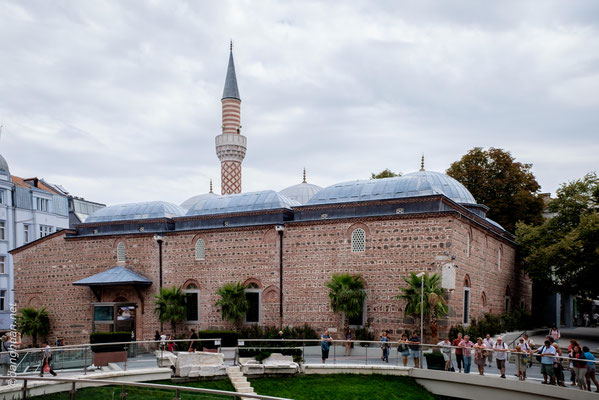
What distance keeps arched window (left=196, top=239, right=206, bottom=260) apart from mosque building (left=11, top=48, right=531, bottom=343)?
42 mm

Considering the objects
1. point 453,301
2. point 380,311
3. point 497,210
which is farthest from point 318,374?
point 497,210

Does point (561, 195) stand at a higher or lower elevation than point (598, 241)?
higher

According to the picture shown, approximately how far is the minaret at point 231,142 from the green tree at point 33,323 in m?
11.9

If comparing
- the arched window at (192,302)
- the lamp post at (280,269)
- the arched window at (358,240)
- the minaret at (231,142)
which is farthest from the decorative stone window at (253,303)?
the minaret at (231,142)

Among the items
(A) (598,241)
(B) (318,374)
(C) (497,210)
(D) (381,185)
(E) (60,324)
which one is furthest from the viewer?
(C) (497,210)

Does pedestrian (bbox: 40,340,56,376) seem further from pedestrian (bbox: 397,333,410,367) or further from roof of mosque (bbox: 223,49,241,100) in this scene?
roof of mosque (bbox: 223,49,241,100)

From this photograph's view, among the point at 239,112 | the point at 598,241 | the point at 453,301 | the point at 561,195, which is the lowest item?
the point at 453,301

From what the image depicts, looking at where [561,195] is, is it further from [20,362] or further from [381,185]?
[20,362]

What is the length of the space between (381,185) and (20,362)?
1342 centimetres

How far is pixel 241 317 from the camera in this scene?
2223cm

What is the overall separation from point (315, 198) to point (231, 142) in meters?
12.3

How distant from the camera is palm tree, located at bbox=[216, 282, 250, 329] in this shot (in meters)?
22.0

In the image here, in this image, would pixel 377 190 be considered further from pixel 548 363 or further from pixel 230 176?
pixel 230 176

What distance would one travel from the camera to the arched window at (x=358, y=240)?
2055 centimetres
